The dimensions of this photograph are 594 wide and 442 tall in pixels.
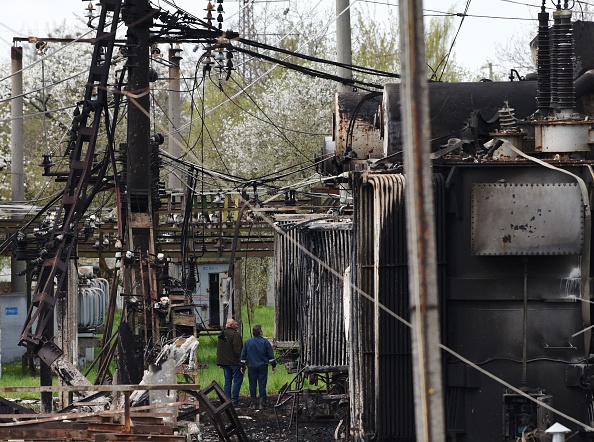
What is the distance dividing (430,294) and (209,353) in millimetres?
26491

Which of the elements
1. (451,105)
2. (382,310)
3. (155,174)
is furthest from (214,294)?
(382,310)

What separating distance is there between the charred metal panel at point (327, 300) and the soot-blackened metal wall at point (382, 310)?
5.05 meters

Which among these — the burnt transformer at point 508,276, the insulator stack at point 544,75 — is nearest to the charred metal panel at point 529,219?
the burnt transformer at point 508,276

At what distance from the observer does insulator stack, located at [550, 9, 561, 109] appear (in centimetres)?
1173

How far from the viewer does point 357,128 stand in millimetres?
16953

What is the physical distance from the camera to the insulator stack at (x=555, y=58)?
1173cm

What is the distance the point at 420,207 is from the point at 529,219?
20.8 feet

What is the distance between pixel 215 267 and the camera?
32.9 m

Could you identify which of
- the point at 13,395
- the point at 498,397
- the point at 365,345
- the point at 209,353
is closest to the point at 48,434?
the point at 365,345

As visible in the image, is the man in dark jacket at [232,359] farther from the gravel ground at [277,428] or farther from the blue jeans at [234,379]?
the gravel ground at [277,428]

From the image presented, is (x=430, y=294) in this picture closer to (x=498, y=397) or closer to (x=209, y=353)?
(x=498, y=397)

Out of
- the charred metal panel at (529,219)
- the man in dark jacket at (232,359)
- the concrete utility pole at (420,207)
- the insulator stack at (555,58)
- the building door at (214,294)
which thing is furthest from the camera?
the building door at (214,294)

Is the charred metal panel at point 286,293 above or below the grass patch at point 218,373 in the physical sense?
above

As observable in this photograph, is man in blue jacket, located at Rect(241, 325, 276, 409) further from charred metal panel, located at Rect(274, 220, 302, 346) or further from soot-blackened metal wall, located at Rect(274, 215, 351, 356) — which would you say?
soot-blackened metal wall, located at Rect(274, 215, 351, 356)
